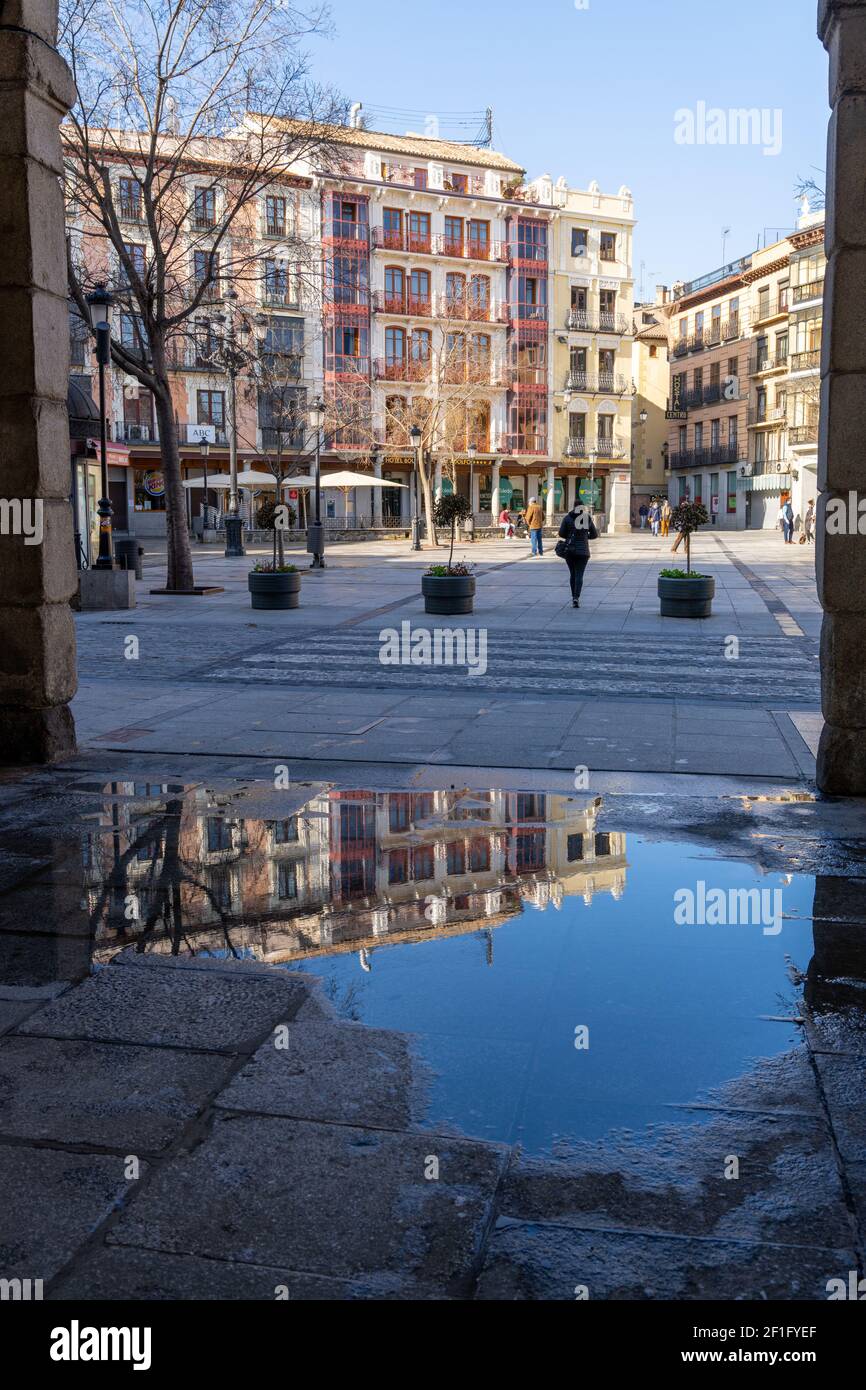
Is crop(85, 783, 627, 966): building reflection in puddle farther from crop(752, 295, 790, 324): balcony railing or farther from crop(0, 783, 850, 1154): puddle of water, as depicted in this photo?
crop(752, 295, 790, 324): balcony railing

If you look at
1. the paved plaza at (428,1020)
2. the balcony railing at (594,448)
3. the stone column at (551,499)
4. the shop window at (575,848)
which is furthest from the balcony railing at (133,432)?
the shop window at (575,848)

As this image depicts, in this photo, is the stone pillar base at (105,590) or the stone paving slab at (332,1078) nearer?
the stone paving slab at (332,1078)

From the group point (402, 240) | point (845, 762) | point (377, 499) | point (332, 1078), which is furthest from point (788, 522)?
point (332, 1078)

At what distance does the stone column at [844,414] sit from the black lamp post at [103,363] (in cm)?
1324

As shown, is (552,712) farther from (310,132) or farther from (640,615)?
(310,132)

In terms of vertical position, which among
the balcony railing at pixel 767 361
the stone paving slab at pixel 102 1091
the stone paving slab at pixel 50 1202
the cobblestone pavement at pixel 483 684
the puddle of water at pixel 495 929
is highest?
the balcony railing at pixel 767 361

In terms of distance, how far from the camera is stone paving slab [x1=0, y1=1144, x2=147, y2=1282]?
2428mm

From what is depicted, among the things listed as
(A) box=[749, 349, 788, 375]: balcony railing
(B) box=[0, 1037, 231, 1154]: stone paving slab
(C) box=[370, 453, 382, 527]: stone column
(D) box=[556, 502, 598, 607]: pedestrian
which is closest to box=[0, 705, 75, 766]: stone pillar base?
(B) box=[0, 1037, 231, 1154]: stone paving slab

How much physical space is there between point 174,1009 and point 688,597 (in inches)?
511

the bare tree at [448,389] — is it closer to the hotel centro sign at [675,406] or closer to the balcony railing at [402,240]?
the balcony railing at [402,240]

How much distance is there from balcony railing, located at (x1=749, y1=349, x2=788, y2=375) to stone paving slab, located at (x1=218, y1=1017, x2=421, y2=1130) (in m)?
62.1

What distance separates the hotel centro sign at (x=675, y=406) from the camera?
7426 centimetres

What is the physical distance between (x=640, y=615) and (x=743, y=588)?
5.30m

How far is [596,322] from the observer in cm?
6259
